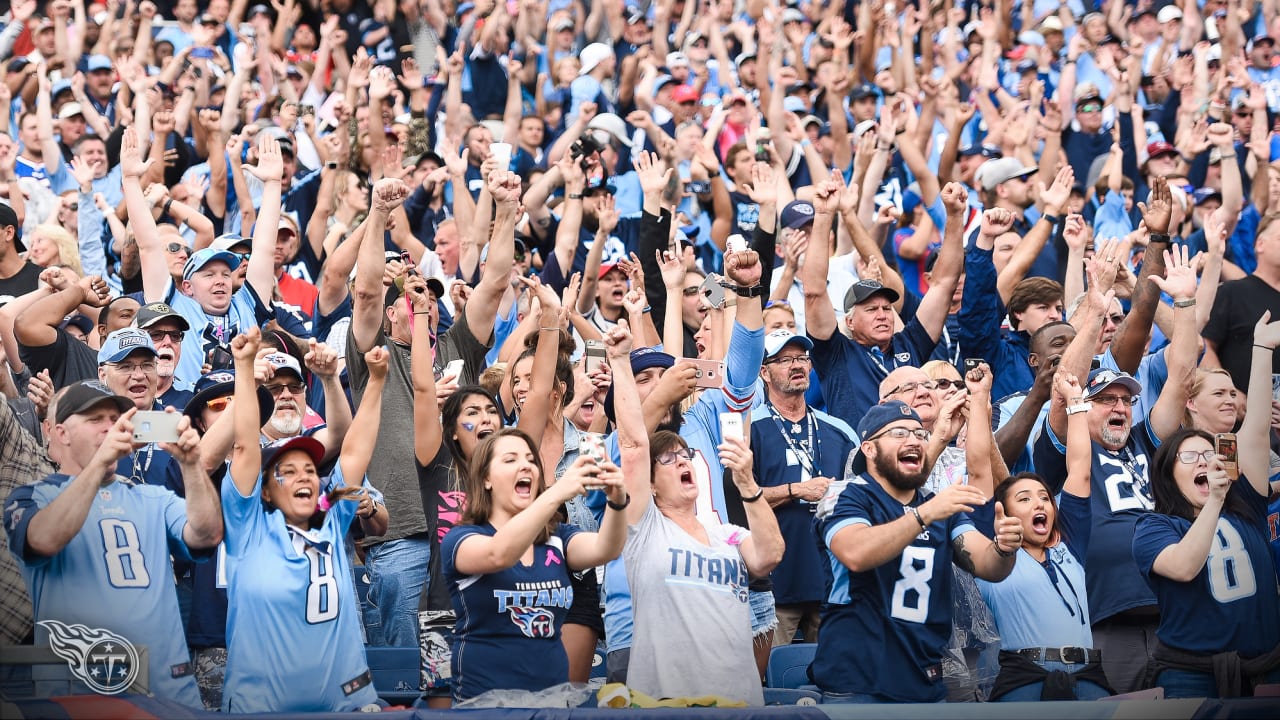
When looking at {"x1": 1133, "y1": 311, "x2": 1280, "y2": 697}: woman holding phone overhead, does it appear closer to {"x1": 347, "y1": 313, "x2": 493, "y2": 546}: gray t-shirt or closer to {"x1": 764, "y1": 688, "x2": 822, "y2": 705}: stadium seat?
{"x1": 764, "y1": 688, "x2": 822, "y2": 705}: stadium seat

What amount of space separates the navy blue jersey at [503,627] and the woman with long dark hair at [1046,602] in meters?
1.87

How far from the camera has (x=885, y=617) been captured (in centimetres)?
538

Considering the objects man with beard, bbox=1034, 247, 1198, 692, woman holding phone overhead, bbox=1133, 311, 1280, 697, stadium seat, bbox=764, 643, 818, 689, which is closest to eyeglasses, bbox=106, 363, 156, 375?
stadium seat, bbox=764, 643, 818, 689

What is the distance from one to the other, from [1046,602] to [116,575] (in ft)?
11.8

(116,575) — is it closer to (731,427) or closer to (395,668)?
(395,668)

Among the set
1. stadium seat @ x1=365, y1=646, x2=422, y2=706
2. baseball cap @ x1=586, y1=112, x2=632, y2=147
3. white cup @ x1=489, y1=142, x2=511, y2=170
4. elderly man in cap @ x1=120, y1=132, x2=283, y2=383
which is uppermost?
baseball cap @ x1=586, y1=112, x2=632, y2=147

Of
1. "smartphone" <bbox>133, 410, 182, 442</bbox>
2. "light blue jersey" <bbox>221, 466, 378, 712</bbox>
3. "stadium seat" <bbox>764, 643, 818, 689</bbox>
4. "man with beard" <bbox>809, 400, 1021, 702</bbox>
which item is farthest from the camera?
"stadium seat" <bbox>764, 643, 818, 689</bbox>

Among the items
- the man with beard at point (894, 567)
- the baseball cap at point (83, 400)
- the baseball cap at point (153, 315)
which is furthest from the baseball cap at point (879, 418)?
the baseball cap at point (153, 315)

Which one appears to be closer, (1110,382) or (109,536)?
(109,536)

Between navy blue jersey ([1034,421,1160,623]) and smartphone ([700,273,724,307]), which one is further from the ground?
smartphone ([700,273,724,307])

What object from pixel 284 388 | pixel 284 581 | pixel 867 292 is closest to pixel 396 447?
pixel 284 388

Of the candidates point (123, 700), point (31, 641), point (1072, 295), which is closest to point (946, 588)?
point (123, 700)

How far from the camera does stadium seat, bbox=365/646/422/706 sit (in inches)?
238

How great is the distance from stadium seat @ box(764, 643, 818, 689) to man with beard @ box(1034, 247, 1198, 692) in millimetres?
1263
